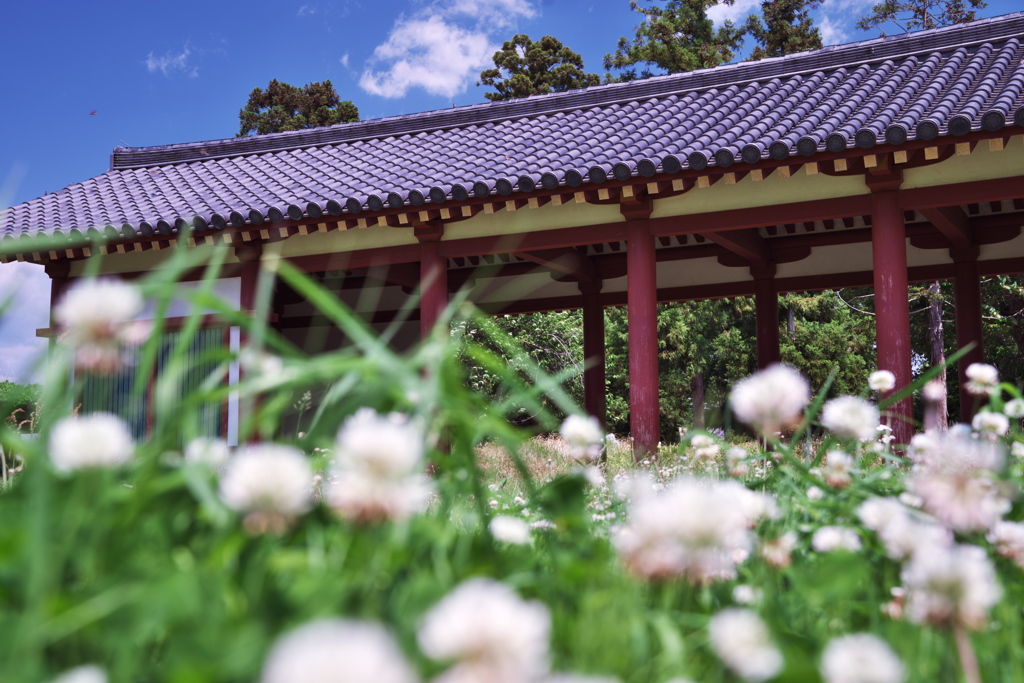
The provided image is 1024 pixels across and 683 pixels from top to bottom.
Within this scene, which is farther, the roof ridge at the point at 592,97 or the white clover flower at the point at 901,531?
the roof ridge at the point at 592,97

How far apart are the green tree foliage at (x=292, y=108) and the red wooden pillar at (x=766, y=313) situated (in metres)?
21.7

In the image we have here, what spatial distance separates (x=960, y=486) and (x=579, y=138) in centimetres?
746

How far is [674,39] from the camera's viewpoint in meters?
25.7

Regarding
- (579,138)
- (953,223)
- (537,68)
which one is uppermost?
(537,68)

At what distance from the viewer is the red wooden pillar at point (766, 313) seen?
9.20 m

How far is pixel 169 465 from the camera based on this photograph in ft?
3.36

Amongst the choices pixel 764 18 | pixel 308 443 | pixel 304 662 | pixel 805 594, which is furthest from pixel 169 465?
pixel 764 18

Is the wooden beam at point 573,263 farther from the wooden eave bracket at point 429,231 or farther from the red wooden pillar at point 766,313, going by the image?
the red wooden pillar at point 766,313

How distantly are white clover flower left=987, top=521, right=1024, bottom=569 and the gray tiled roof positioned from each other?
4.57 metres

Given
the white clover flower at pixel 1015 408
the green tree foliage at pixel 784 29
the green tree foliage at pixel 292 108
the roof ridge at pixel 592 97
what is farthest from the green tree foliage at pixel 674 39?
the white clover flower at pixel 1015 408

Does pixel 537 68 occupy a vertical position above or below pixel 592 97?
above

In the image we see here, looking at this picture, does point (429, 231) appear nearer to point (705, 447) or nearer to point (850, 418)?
point (705, 447)

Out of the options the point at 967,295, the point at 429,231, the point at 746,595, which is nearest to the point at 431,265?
the point at 429,231

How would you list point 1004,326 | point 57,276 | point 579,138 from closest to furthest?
point 579,138 < point 57,276 < point 1004,326
